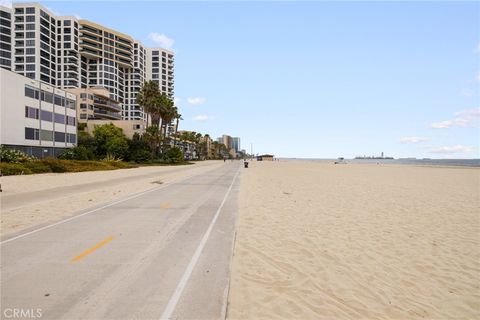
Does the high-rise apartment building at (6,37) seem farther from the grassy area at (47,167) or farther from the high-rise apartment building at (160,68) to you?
the grassy area at (47,167)

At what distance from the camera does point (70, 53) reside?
A: 111 meters

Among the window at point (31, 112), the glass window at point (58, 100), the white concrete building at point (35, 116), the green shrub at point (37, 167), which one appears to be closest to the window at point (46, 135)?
the white concrete building at point (35, 116)

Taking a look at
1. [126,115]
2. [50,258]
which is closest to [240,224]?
[50,258]

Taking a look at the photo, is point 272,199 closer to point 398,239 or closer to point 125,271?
point 398,239

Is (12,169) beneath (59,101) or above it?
beneath

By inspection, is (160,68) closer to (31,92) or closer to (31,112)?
(31,92)

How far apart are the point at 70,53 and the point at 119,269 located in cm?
12899

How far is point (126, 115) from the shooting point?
13825 centimetres

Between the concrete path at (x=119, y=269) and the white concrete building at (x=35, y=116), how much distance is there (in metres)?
41.5

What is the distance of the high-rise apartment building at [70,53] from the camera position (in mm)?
97750

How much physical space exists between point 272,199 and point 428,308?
11.9 meters

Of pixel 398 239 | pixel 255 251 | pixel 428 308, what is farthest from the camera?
pixel 398 239

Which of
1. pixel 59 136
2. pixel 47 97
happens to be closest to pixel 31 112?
pixel 47 97

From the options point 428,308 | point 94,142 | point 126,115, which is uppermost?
point 126,115
